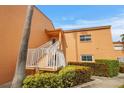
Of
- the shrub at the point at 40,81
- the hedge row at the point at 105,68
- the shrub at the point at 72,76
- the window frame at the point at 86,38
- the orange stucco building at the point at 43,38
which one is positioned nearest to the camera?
the shrub at the point at 40,81

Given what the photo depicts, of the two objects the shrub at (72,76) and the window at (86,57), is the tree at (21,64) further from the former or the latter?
the window at (86,57)

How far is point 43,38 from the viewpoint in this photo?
13.0 metres

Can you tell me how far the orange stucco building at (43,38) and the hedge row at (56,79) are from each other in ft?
7.58

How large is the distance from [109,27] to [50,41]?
650 centimetres

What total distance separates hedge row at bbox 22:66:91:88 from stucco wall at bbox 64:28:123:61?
309 inches

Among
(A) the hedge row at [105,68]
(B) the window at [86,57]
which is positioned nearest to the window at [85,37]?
(B) the window at [86,57]

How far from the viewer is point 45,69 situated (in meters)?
8.73

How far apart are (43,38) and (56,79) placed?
6.92 m

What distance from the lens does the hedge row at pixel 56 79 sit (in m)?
6.08

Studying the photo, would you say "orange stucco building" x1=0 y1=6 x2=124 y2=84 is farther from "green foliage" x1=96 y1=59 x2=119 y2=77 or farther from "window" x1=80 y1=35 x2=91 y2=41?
"green foliage" x1=96 y1=59 x2=119 y2=77

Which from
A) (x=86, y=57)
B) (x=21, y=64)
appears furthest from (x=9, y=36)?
(x=86, y=57)

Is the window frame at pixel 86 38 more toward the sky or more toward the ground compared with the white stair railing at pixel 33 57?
more toward the sky
